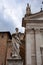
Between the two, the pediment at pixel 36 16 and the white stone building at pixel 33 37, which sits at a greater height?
the pediment at pixel 36 16

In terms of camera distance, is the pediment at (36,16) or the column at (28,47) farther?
the pediment at (36,16)

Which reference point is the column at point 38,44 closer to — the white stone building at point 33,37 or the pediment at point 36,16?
the white stone building at point 33,37

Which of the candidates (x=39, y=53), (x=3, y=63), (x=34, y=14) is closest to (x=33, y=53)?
(x=39, y=53)

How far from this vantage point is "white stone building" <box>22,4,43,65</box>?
48.2 feet

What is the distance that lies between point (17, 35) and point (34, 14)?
2.64m

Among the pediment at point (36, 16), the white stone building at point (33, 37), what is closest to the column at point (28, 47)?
the white stone building at point (33, 37)

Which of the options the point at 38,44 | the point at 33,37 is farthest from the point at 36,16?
the point at 38,44

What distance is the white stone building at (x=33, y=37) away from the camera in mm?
14705

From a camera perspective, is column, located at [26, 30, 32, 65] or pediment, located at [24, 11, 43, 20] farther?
pediment, located at [24, 11, 43, 20]

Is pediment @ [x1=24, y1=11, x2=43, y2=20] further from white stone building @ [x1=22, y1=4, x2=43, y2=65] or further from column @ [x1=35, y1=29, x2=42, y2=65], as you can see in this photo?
column @ [x1=35, y1=29, x2=42, y2=65]

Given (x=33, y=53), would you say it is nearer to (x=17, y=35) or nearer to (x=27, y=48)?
(x=27, y=48)

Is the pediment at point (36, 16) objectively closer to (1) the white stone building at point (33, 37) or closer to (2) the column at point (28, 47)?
(1) the white stone building at point (33, 37)

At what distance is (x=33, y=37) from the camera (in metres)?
15.6

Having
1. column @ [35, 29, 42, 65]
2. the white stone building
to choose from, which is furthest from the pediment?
column @ [35, 29, 42, 65]
